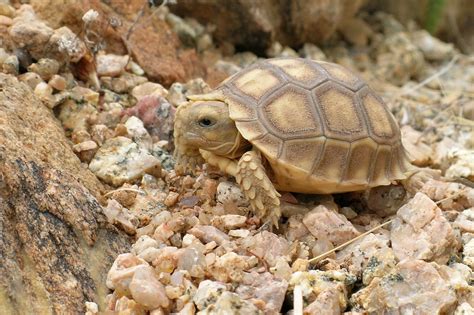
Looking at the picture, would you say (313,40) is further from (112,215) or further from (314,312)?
(314,312)

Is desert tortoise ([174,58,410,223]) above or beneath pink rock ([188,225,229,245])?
above

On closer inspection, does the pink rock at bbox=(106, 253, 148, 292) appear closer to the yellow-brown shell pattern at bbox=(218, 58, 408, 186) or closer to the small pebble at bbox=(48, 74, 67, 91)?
the yellow-brown shell pattern at bbox=(218, 58, 408, 186)

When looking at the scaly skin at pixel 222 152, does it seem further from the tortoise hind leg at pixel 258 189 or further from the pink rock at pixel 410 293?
the pink rock at pixel 410 293

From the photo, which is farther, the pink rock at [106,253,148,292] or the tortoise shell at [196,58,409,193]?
the tortoise shell at [196,58,409,193]

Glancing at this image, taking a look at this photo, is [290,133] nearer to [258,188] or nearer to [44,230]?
[258,188]

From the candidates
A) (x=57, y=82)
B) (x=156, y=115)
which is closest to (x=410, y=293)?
(x=156, y=115)

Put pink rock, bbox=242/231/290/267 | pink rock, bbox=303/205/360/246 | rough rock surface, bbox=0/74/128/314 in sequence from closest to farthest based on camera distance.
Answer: rough rock surface, bbox=0/74/128/314 → pink rock, bbox=242/231/290/267 → pink rock, bbox=303/205/360/246

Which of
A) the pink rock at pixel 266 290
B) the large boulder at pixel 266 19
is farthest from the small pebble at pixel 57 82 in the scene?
the large boulder at pixel 266 19

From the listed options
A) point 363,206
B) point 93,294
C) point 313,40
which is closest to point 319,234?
point 363,206

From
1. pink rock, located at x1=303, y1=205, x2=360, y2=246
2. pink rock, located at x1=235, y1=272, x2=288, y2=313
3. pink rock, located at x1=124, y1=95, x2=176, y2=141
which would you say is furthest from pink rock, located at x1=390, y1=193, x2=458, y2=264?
pink rock, located at x1=124, y1=95, x2=176, y2=141
